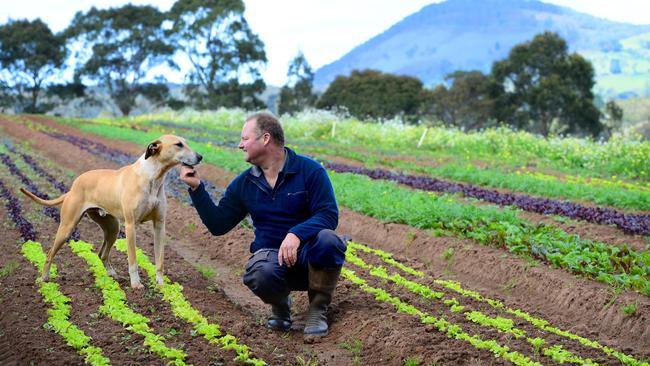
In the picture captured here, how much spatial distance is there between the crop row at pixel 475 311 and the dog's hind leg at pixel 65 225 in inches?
126

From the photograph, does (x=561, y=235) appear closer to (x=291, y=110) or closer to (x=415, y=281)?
(x=415, y=281)

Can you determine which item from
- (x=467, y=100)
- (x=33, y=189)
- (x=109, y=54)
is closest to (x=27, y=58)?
(x=109, y=54)

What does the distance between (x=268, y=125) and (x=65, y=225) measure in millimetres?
2685

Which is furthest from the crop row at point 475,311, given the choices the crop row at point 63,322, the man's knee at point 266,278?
the crop row at point 63,322

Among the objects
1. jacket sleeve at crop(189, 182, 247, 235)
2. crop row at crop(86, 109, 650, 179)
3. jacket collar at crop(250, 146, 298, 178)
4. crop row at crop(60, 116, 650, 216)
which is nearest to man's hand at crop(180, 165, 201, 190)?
jacket sleeve at crop(189, 182, 247, 235)

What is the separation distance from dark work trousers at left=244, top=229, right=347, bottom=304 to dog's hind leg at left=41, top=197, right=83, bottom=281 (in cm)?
224

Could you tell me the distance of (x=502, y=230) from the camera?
9.65 m

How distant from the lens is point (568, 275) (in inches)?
326

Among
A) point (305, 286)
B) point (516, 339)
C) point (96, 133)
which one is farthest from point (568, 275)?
point (96, 133)

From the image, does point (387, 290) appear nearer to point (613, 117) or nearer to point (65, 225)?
point (65, 225)

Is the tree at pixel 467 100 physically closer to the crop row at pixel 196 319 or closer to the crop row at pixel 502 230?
the crop row at pixel 502 230

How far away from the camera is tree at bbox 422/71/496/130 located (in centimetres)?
5153

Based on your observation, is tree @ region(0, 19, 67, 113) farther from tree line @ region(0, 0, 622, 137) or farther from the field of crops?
the field of crops

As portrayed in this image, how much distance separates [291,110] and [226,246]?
57384 millimetres
